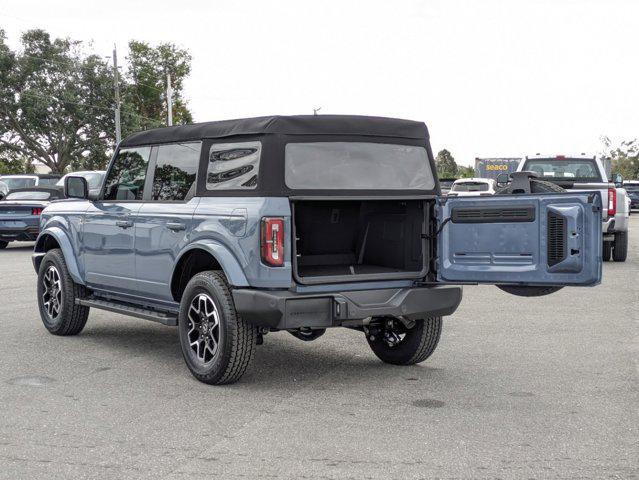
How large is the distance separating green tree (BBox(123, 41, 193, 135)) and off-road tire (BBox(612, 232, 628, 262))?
49.8 metres

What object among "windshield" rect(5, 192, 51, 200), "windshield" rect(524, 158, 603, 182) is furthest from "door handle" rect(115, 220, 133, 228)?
"windshield" rect(5, 192, 51, 200)

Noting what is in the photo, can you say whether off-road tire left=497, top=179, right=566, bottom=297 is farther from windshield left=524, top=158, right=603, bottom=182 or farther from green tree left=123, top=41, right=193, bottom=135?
green tree left=123, top=41, right=193, bottom=135

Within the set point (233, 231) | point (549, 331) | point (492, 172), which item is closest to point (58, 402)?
point (233, 231)

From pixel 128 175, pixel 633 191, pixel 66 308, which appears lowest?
pixel 633 191

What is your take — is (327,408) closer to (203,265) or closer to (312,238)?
(203,265)

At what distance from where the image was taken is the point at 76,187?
8.39 meters

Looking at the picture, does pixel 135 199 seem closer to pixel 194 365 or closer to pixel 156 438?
pixel 194 365

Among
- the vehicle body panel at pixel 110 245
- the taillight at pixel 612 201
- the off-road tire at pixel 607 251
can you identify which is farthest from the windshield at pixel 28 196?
the vehicle body panel at pixel 110 245

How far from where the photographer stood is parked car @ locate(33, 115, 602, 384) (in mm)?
6160

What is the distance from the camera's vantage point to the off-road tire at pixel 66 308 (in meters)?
8.58

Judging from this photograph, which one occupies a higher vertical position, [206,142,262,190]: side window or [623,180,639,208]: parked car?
[206,142,262,190]: side window

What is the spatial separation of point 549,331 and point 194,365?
4.00m

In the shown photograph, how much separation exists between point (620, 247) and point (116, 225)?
485 inches

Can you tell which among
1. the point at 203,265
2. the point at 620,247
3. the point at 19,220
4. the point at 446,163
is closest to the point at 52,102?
the point at 19,220
